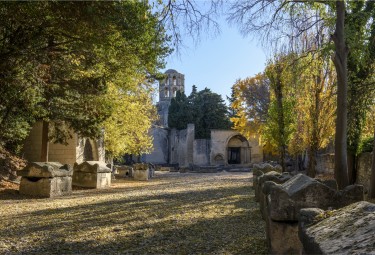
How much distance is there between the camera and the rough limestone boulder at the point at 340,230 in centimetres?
194

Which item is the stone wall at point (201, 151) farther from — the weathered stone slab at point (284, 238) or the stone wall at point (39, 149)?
the weathered stone slab at point (284, 238)

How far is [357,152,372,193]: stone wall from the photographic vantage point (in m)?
13.1

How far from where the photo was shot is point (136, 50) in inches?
312

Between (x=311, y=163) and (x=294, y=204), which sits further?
(x=311, y=163)

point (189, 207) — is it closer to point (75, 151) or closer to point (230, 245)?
point (230, 245)

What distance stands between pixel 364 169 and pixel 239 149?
36.5 m

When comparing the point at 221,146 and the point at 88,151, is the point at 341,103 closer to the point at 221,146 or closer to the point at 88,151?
the point at 88,151

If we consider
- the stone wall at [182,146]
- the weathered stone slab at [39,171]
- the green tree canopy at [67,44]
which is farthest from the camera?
the stone wall at [182,146]

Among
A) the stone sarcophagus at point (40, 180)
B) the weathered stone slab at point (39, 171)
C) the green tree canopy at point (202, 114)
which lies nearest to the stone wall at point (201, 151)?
the green tree canopy at point (202, 114)

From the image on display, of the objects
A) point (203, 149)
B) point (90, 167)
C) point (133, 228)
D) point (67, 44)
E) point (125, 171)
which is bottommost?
point (133, 228)

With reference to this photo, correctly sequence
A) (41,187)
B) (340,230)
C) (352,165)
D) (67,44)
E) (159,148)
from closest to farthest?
(340,230) < (67,44) < (41,187) < (352,165) < (159,148)

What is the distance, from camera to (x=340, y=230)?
232 cm

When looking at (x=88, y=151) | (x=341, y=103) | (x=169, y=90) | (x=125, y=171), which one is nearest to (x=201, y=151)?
(x=125, y=171)

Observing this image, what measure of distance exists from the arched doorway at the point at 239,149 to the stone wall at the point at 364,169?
33663mm
